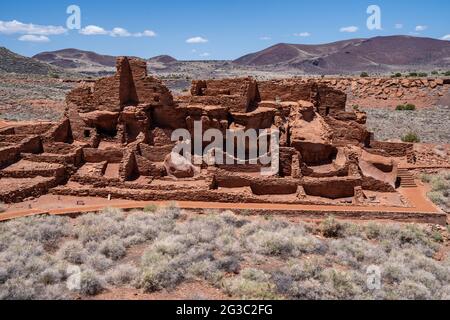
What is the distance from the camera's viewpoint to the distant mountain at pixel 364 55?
116250mm

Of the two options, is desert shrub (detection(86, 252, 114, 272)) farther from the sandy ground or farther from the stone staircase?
the stone staircase

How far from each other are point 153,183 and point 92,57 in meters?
161

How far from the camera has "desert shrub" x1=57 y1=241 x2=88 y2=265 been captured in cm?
1029

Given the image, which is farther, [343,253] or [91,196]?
[91,196]

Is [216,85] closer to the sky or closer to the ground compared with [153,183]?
closer to the sky

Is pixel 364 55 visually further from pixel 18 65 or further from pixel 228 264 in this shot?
pixel 228 264

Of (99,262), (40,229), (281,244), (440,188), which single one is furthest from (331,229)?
(40,229)

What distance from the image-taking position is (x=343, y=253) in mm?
11555

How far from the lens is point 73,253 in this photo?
10438mm

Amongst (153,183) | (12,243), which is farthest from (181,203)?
(12,243)

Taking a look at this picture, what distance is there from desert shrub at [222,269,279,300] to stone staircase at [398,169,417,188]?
11.6 metres

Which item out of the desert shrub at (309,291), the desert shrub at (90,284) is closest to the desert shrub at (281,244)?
the desert shrub at (309,291)

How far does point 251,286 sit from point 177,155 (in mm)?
9359

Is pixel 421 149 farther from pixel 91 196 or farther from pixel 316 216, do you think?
pixel 91 196
